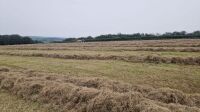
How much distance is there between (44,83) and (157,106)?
4.54 metres

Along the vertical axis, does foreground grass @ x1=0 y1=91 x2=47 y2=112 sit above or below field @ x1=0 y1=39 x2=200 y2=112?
below

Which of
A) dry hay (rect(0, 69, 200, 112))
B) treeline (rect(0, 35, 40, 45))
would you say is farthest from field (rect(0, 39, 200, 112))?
treeline (rect(0, 35, 40, 45))

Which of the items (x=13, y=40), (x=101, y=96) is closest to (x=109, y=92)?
(x=101, y=96)

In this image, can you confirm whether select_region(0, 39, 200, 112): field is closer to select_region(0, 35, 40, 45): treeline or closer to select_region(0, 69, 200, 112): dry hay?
select_region(0, 69, 200, 112): dry hay

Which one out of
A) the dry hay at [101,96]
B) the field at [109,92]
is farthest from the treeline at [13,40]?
the dry hay at [101,96]

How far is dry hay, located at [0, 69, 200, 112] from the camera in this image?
6609mm

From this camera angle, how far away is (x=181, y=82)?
1006 centimetres

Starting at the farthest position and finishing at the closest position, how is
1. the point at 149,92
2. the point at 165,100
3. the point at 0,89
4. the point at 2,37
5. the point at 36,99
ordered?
the point at 2,37
the point at 0,89
the point at 36,99
the point at 149,92
the point at 165,100

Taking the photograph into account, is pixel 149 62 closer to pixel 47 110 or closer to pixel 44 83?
pixel 44 83

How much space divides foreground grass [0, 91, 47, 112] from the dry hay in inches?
10.2

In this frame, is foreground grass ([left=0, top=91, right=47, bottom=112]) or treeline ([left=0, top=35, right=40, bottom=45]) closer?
foreground grass ([left=0, top=91, right=47, bottom=112])

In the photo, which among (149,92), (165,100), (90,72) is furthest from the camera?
(90,72)

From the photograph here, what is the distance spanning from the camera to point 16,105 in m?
8.28

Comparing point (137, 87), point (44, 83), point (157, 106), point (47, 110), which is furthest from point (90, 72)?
point (157, 106)
